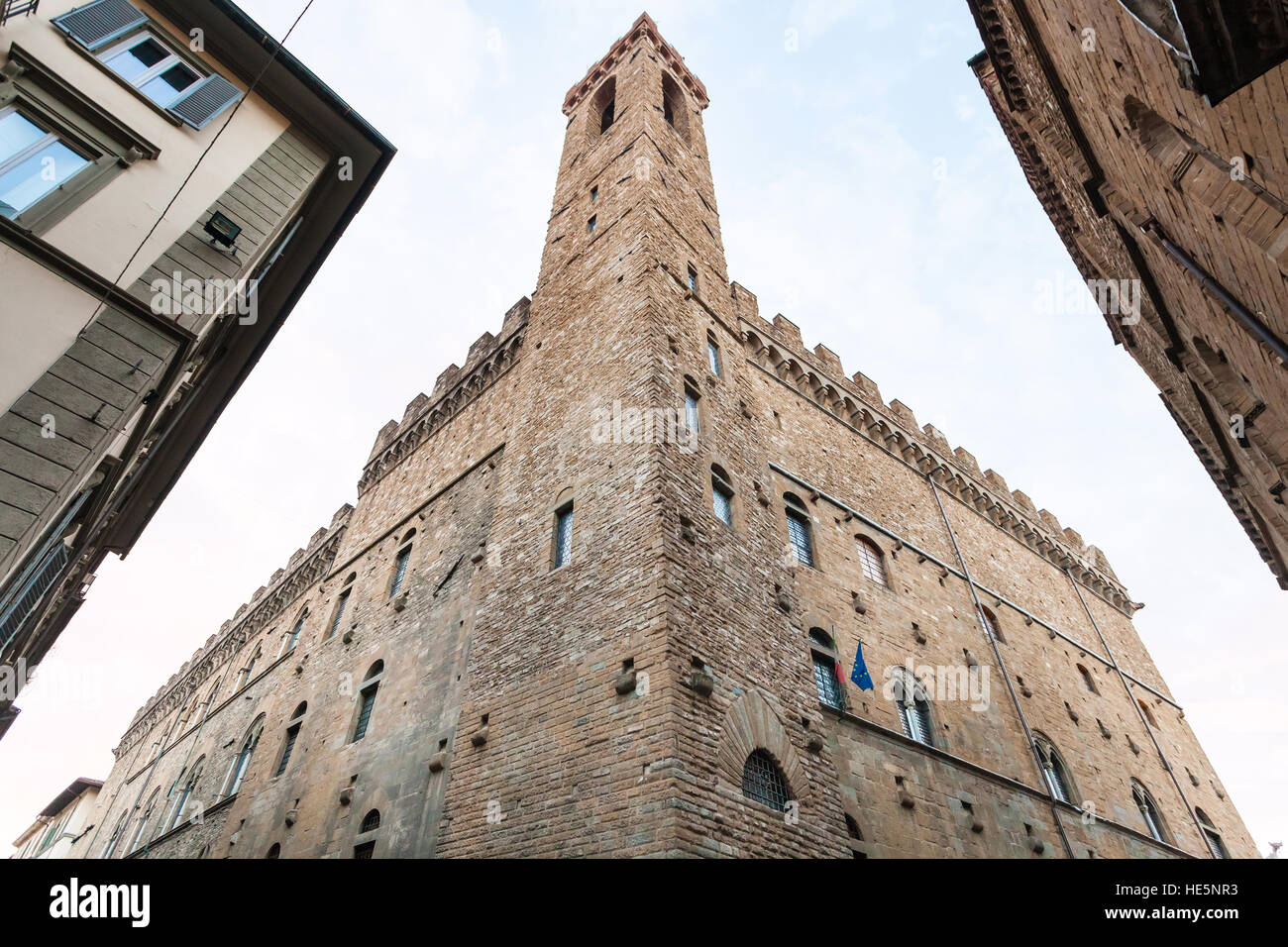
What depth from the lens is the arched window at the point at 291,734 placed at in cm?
1334

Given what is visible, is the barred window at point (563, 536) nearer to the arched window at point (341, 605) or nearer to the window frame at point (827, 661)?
the window frame at point (827, 661)

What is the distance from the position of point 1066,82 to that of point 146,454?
15598 millimetres

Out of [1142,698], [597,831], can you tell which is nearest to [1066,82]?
[597,831]

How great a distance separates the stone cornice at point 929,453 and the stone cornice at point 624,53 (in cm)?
875

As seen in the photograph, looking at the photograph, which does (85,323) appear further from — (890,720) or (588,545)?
(890,720)

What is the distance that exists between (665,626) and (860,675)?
5109 millimetres

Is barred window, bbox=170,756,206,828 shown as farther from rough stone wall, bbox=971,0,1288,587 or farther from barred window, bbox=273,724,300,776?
rough stone wall, bbox=971,0,1288,587

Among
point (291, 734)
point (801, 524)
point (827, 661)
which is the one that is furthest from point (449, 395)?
point (827, 661)

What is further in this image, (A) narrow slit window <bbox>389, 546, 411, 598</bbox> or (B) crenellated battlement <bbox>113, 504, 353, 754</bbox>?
(B) crenellated battlement <bbox>113, 504, 353, 754</bbox>

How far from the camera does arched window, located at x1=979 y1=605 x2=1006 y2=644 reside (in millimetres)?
15037

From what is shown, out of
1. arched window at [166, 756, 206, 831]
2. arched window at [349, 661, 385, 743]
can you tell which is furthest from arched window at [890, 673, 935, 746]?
A: arched window at [166, 756, 206, 831]

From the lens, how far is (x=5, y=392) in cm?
594

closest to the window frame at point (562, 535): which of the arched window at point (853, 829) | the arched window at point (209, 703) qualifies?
the arched window at point (853, 829)

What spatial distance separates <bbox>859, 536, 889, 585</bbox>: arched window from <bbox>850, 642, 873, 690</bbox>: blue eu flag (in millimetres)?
2801
